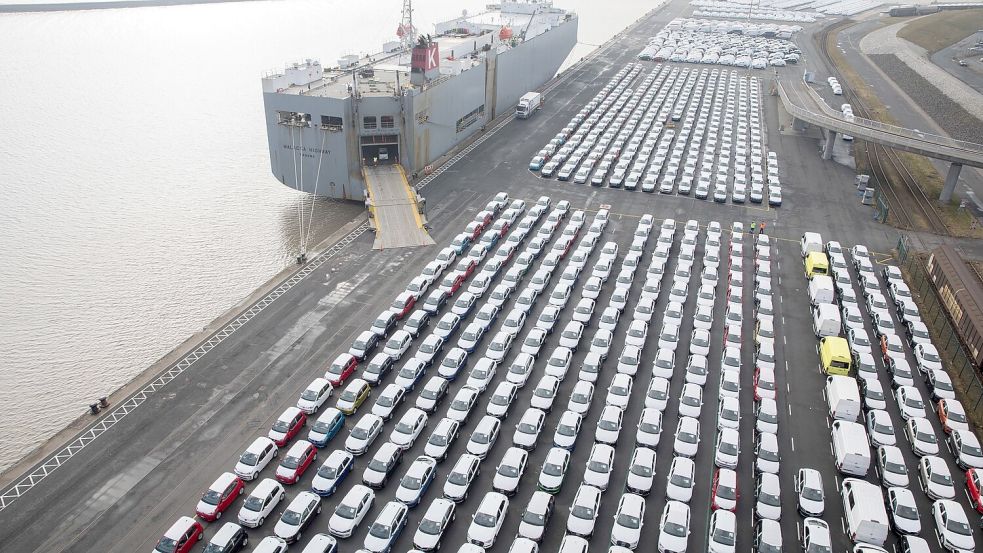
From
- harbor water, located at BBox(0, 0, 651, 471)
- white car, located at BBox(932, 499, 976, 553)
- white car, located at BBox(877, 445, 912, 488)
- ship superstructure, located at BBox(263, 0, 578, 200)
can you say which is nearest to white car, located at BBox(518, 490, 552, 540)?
white car, located at BBox(877, 445, 912, 488)

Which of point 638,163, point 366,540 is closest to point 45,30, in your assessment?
point 638,163

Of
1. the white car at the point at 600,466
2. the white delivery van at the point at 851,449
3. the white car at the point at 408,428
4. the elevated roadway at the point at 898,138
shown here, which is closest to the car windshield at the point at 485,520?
the white car at the point at 600,466

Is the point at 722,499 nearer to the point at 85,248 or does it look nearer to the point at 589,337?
Result: the point at 589,337

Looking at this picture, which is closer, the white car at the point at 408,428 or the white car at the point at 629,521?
the white car at the point at 629,521

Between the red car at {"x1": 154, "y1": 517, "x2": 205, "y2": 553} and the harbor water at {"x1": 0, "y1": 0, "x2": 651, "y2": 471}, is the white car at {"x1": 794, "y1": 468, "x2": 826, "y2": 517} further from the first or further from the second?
the harbor water at {"x1": 0, "y1": 0, "x2": 651, "y2": 471}

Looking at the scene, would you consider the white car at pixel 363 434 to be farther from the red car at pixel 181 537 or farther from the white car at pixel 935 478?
the white car at pixel 935 478

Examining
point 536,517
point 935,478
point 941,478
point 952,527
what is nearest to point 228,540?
point 536,517
